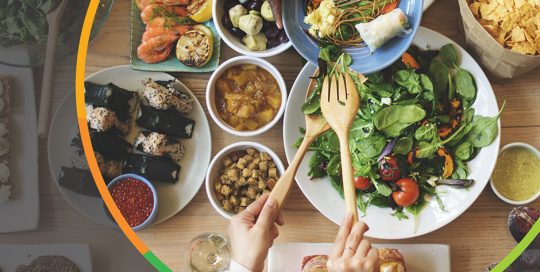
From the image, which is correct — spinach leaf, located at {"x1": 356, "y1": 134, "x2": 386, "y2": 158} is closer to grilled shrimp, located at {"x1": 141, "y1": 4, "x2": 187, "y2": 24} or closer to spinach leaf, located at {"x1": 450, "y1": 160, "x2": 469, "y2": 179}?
spinach leaf, located at {"x1": 450, "y1": 160, "x2": 469, "y2": 179}

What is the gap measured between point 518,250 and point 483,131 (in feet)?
0.99

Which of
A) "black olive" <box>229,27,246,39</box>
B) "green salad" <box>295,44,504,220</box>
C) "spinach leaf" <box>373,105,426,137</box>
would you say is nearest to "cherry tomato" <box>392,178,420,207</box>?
"green salad" <box>295,44,504,220</box>

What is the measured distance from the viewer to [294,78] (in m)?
1.31

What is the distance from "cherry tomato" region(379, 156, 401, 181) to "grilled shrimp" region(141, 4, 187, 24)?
58 centimetres

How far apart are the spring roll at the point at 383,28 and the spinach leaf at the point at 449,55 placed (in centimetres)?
17

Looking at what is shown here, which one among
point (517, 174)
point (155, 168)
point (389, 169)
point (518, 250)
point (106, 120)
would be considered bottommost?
point (518, 250)

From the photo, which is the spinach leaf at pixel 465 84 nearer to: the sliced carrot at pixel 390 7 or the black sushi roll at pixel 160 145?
the sliced carrot at pixel 390 7

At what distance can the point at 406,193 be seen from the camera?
1.19m

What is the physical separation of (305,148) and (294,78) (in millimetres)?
238

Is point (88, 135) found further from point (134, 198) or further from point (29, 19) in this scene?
point (29, 19)

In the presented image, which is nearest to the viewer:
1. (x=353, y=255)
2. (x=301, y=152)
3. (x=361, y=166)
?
(x=353, y=255)

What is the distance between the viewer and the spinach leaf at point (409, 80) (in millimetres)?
1202

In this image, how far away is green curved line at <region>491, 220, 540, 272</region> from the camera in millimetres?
1233

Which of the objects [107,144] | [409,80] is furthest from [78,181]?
[409,80]
